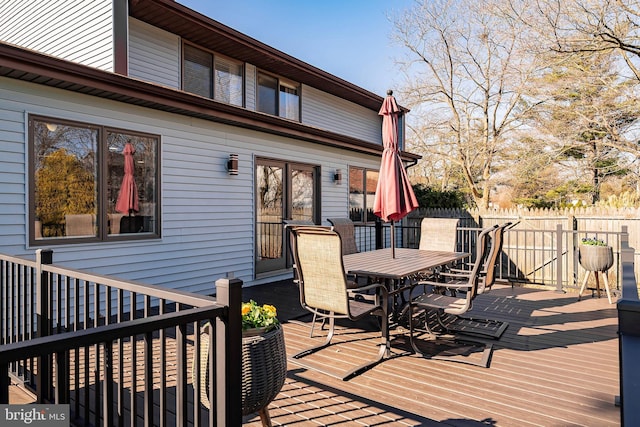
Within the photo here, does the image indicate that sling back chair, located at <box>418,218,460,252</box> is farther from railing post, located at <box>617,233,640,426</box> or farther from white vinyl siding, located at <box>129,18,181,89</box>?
white vinyl siding, located at <box>129,18,181,89</box>

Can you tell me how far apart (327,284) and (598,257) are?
4.37 m

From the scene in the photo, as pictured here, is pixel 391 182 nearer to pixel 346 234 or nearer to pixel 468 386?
pixel 346 234

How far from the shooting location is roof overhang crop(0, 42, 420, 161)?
12.5 ft

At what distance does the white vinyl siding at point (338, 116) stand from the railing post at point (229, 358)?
8.10 metres

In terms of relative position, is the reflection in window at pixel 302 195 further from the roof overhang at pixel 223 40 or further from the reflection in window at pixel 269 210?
the roof overhang at pixel 223 40

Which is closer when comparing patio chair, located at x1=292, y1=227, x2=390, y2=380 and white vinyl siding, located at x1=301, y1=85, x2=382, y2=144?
patio chair, located at x1=292, y1=227, x2=390, y2=380

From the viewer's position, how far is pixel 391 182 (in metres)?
4.60

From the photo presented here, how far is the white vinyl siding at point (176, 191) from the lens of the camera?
4.18m

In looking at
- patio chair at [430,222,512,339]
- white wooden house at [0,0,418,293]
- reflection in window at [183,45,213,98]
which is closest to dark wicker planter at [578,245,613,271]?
patio chair at [430,222,512,339]

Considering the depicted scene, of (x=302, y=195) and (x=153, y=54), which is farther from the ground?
(x=153, y=54)

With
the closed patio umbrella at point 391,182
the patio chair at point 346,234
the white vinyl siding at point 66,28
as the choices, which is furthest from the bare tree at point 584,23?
the white vinyl siding at point 66,28

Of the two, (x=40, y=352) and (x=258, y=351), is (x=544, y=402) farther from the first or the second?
(x=40, y=352)

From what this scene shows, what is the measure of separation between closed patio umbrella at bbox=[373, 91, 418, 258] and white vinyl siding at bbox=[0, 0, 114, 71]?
3.81m

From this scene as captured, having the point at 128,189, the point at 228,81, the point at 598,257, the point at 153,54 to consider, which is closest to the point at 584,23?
the point at 598,257
